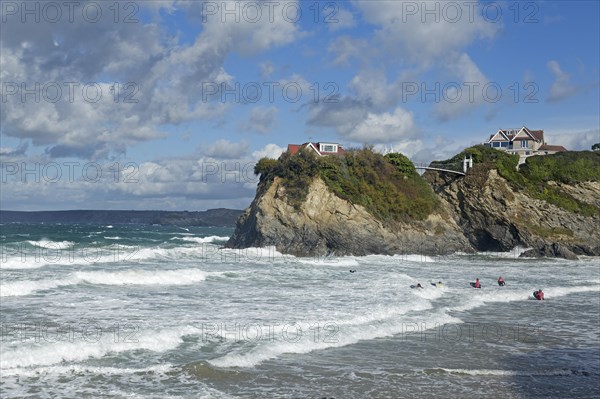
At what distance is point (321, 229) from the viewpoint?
164 feet

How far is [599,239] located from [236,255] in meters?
35.3

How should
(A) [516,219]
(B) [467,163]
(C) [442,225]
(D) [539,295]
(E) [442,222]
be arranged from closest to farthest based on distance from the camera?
1. (D) [539,295]
2. (C) [442,225]
3. (E) [442,222]
4. (A) [516,219]
5. (B) [467,163]

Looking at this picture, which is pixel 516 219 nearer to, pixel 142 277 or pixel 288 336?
pixel 142 277

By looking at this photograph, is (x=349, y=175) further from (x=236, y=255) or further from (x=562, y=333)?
(x=562, y=333)

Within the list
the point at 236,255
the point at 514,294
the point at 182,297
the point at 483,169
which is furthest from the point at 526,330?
the point at 483,169

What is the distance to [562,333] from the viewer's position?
759 inches

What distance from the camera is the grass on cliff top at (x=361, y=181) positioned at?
170ft

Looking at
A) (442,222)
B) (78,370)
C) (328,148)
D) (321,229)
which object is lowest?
(78,370)

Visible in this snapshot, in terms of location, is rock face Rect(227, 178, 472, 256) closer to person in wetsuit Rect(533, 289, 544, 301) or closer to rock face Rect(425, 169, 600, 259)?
rock face Rect(425, 169, 600, 259)

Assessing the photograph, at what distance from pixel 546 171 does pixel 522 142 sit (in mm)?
16610

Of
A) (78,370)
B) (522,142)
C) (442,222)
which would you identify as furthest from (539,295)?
(522,142)

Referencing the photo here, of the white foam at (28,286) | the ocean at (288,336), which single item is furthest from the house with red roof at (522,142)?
the white foam at (28,286)

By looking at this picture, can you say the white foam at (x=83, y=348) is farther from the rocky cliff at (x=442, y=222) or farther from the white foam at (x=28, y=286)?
the rocky cliff at (x=442, y=222)

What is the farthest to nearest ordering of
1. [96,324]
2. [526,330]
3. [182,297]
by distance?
[182,297] < [526,330] < [96,324]
